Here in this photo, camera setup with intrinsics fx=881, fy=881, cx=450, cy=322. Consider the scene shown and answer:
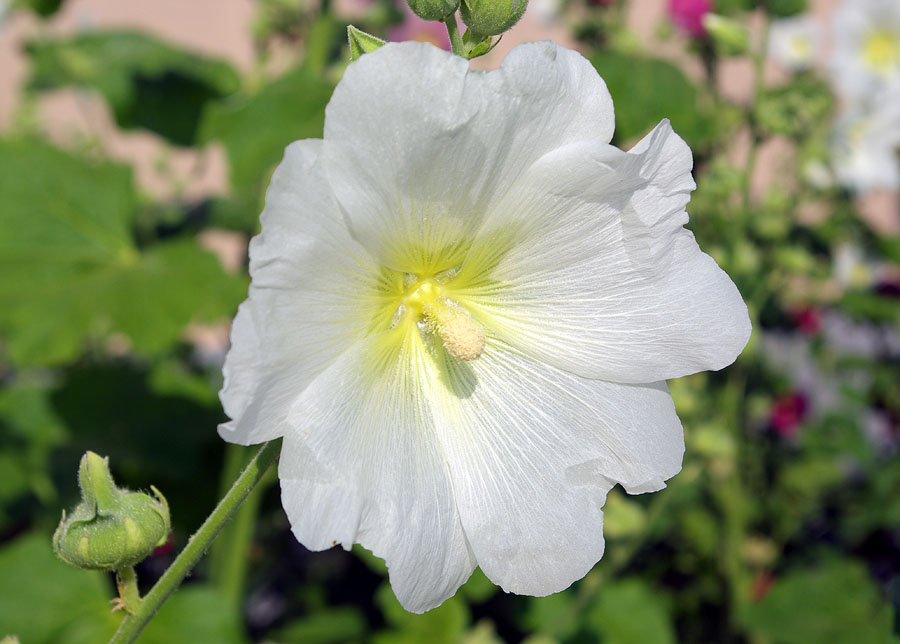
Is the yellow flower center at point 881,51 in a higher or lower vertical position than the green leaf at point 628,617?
higher

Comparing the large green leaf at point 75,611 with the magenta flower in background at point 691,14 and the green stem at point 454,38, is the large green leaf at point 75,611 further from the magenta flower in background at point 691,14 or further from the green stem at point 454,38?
the magenta flower in background at point 691,14

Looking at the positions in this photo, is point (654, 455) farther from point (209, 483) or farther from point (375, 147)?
point (209, 483)

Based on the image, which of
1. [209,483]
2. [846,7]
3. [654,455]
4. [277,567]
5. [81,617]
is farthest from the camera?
[846,7]

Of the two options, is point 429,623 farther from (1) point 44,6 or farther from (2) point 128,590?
(1) point 44,6

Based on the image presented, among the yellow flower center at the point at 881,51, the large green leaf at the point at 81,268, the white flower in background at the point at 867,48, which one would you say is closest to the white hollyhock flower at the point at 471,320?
the large green leaf at the point at 81,268

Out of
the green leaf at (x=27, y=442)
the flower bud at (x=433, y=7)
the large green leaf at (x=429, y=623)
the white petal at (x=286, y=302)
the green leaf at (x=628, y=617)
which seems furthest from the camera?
the green leaf at (x=27, y=442)

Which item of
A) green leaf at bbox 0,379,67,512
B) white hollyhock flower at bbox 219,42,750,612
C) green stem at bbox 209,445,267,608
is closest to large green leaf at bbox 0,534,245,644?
green stem at bbox 209,445,267,608

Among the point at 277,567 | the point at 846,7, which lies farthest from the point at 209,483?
the point at 846,7
